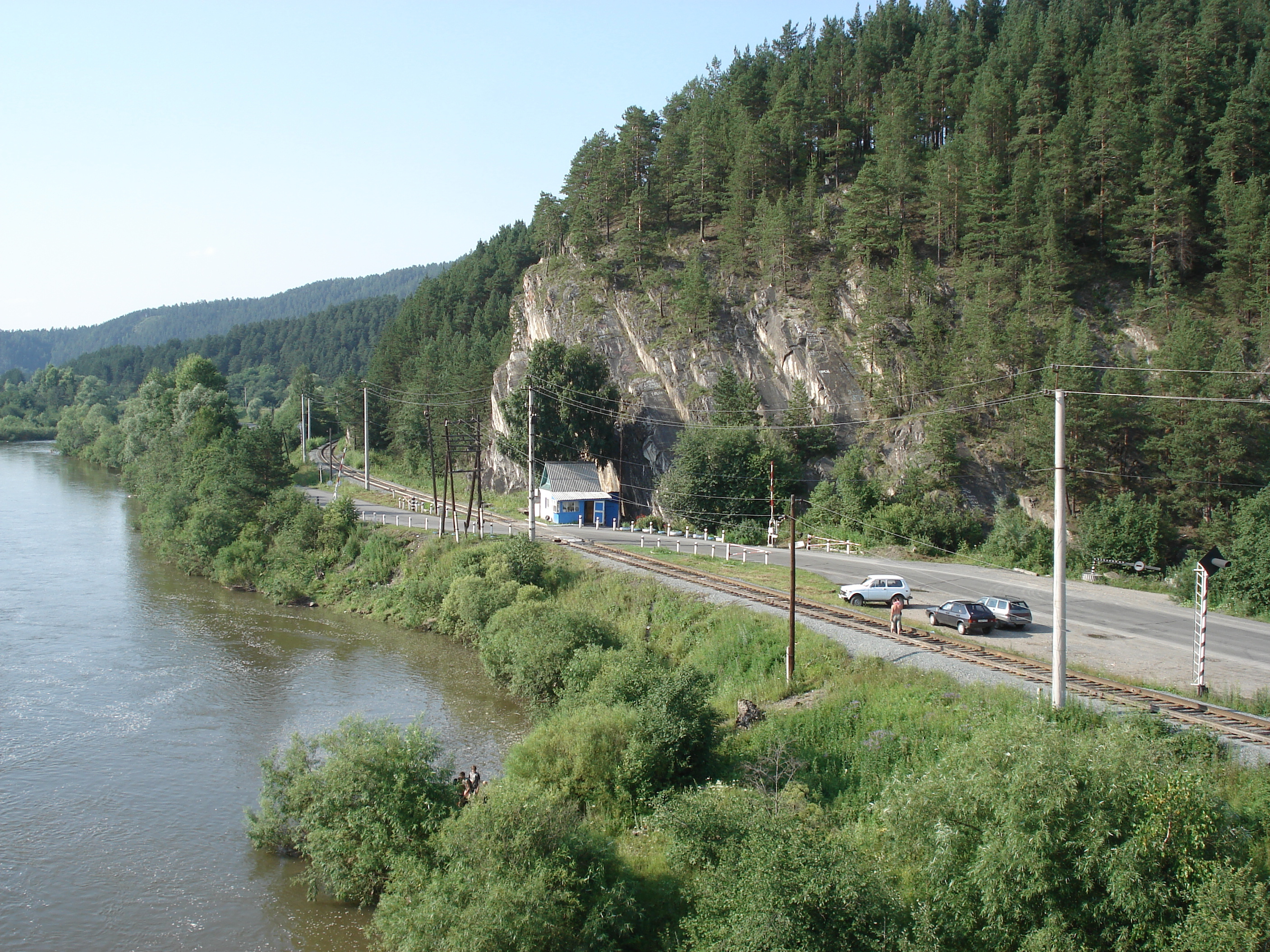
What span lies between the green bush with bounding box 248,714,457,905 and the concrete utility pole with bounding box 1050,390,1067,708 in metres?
12.9

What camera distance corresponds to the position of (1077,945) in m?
12.5

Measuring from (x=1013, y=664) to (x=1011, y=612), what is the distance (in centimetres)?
586

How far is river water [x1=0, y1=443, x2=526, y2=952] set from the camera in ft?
56.6

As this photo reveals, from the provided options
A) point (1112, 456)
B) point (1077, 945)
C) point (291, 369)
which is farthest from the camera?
point (291, 369)

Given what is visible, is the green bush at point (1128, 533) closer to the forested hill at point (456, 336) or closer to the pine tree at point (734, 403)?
the pine tree at point (734, 403)

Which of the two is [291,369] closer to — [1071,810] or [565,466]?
[565,466]

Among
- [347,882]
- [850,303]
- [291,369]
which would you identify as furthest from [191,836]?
[291,369]

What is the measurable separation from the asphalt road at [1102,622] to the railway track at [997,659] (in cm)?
188

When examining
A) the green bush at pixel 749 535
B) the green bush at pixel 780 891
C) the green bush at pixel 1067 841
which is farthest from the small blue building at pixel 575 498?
the green bush at pixel 1067 841

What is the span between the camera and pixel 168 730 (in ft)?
87.0

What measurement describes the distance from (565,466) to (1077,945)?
4805 centimetres

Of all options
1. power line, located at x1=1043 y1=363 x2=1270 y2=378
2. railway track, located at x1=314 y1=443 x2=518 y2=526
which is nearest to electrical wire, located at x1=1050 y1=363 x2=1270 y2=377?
power line, located at x1=1043 y1=363 x2=1270 y2=378

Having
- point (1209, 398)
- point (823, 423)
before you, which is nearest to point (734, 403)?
point (823, 423)

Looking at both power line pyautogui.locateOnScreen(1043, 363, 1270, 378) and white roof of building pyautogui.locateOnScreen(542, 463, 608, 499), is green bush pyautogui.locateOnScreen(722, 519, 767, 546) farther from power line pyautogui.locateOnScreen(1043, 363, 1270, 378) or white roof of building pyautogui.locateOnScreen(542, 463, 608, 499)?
power line pyautogui.locateOnScreen(1043, 363, 1270, 378)
